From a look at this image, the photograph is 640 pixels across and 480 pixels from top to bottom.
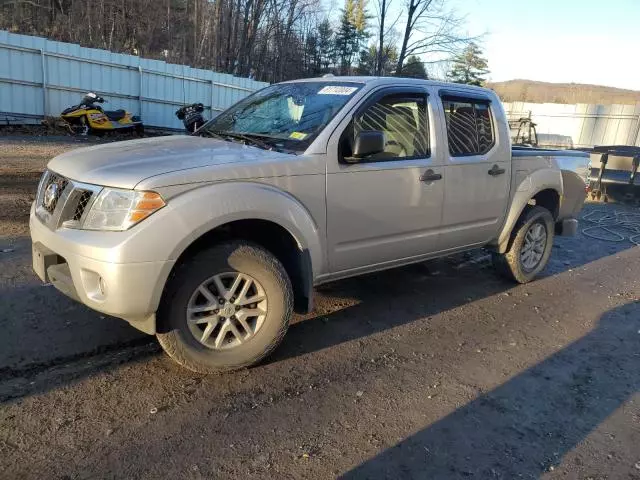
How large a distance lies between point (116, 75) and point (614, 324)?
1635 centimetres

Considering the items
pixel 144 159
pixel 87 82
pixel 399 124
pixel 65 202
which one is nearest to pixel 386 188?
pixel 399 124

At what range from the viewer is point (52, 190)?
3332mm

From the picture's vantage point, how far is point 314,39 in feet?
157

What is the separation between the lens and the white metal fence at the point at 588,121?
23.3 m

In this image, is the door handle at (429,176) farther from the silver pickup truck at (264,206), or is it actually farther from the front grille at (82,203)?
the front grille at (82,203)

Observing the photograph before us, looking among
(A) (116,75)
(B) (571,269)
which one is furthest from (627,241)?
(A) (116,75)

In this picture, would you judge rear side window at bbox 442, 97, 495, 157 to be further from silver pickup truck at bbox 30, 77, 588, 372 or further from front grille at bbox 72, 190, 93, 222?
front grille at bbox 72, 190, 93, 222

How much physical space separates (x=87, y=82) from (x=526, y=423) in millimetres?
16585

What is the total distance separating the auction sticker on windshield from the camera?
3.99 metres

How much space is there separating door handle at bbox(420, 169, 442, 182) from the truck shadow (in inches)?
64.8

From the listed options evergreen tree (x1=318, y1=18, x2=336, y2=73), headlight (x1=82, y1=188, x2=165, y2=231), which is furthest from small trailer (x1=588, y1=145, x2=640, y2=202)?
evergreen tree (x1=318, y1=18, x2=336, y2=73)

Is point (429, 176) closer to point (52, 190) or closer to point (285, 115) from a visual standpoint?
point (285, 115)

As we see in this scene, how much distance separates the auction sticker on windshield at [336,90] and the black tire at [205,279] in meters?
1.48

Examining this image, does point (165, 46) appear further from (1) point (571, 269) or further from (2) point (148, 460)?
(2) point (148, 460)
